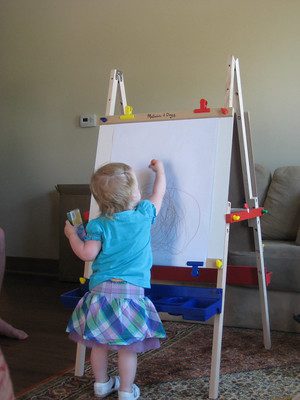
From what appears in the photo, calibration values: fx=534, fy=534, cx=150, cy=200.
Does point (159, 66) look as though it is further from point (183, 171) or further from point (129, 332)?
point (129, 332)

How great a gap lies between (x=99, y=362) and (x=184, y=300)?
42cm

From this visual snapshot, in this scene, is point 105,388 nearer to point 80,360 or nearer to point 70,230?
point 80,360

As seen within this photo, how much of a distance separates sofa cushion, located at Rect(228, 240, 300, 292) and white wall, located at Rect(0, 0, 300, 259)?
101cm

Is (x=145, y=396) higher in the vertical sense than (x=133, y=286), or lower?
lower

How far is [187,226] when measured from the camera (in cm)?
230

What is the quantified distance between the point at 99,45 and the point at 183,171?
242 cm

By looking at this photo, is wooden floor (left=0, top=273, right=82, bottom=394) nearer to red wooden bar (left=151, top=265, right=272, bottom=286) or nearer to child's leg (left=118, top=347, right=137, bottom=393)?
child's leg (left=118, top=347, right=137, bottom=393)

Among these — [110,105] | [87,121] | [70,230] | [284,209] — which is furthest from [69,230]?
[87,121]

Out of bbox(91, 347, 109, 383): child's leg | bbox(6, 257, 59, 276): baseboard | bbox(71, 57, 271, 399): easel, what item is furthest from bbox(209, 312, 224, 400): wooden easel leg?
bbox(6, 257, 59, 276): baseboard

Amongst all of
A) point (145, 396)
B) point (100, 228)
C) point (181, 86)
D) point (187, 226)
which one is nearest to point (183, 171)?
point (187, 226)

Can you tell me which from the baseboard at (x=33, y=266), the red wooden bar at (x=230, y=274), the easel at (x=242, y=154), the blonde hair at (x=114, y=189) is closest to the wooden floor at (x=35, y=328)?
the baseboard at (x=33, y=266)

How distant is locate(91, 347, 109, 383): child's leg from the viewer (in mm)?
2107

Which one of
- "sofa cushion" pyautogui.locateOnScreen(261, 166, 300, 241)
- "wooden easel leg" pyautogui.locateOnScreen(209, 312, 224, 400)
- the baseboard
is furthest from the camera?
the baseboard

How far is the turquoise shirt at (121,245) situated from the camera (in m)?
2.02
